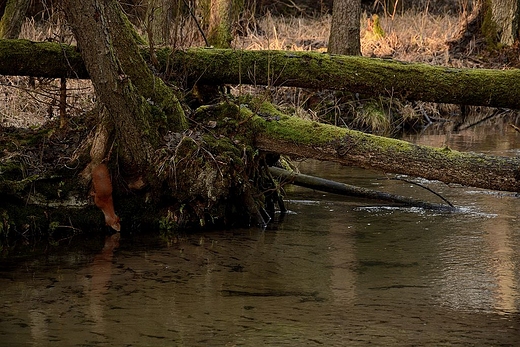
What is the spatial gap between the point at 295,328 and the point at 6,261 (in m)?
2.81

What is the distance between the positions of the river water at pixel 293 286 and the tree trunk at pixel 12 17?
4.01 meters

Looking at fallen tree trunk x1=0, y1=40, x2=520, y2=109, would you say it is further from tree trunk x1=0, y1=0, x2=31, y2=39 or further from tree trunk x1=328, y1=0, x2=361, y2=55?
tree trunk x1=328, y1=0, x2=361, y2=55

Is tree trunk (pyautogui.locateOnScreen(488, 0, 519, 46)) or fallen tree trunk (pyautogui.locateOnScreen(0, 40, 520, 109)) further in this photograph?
tree trunk (pyautogui.locateOnScreen(488, 0, 519, 46))

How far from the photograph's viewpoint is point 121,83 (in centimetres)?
718

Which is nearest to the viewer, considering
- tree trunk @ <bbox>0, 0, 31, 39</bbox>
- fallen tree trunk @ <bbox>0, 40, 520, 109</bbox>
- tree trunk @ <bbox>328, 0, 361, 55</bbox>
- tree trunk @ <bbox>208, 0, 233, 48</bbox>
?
fallen tree trunk @ <bbox>0, 40, 520, 109</bbox>

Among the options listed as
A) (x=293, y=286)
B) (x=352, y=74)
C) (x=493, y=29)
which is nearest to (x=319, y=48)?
(x=493, y=29)

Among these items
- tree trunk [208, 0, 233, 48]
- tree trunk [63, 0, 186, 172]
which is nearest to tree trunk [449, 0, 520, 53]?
tree trunk [208, 0, 233, 48]

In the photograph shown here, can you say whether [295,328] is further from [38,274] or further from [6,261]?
[6,261]

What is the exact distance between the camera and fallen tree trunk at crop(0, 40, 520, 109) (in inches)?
331

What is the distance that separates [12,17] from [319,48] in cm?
981

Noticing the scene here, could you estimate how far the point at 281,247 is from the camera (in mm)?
7531

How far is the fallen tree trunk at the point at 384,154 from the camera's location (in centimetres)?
754

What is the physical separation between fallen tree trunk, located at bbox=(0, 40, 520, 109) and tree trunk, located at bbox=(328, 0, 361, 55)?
7.20m

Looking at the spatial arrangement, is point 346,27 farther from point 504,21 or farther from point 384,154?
point 384,154
